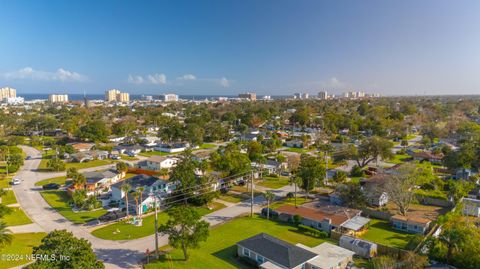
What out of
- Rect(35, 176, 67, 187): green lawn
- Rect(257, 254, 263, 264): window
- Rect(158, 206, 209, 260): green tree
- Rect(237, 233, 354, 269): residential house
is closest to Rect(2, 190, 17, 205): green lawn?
Rect(35, 176, 67, 187): green lawn

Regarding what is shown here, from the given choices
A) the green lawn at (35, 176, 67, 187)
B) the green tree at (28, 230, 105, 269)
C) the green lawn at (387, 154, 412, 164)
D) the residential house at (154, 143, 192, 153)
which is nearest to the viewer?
the green tree at (28, 230, 105, 269)

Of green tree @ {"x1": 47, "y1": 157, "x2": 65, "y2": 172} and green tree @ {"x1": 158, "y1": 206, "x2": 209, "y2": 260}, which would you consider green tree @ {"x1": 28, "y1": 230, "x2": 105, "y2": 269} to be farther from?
green tree @ {"x1": 47, "y1": 157, "x2": 65, "y2": 172}

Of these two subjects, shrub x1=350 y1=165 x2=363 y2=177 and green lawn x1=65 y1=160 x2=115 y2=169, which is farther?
green lawn x1=65 y1=160 x2=115 y2=169

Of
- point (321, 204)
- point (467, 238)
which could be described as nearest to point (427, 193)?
point (321, 204)

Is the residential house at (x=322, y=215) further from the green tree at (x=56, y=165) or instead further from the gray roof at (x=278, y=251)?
the green tree at (x=56, y=165)

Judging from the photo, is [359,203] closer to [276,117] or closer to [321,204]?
[321,204]

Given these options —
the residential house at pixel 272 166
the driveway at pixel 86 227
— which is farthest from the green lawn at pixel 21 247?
the residential house at pixel 272 166

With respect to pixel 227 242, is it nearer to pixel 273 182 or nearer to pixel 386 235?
pixel 386 235
